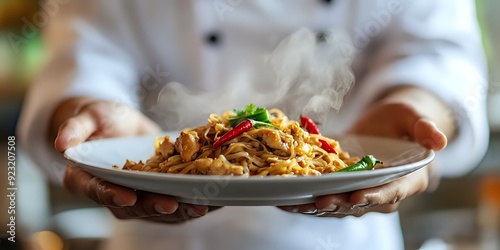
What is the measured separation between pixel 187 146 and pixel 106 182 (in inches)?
6.0

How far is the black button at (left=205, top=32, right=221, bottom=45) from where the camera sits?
56.1 inches

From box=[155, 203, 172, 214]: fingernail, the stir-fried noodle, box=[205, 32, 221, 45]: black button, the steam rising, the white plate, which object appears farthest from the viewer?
box=[205, 32, 221, 45]: black button

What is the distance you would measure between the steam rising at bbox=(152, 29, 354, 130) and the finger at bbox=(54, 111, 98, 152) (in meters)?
0.28

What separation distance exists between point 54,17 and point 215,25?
0.47 m

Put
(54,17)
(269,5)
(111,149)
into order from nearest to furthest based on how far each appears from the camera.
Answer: (111,149) → (269,5) → (54,17)

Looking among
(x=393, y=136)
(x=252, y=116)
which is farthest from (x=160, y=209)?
(x=393, y=136)

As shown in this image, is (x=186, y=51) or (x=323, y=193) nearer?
(x=323, y=193)

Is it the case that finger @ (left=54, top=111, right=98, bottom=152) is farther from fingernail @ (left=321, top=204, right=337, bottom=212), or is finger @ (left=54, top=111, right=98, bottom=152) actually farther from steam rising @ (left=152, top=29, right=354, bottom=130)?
fingernail @ (left=321, top=204, right=337, bottom=212)

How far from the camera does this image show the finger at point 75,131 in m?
0.94

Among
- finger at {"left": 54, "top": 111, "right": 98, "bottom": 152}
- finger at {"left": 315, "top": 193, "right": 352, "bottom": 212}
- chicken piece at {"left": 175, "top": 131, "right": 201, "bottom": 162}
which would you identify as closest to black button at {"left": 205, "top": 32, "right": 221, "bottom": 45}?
finger at {"left": 54, "top": 111, "right": 98, "bottom": 152}

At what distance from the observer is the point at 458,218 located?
2699 millimetres

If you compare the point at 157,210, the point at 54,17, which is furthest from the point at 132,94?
the point at 157,210

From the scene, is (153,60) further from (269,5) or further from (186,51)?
(269,5)

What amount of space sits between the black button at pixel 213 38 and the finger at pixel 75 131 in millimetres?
408
